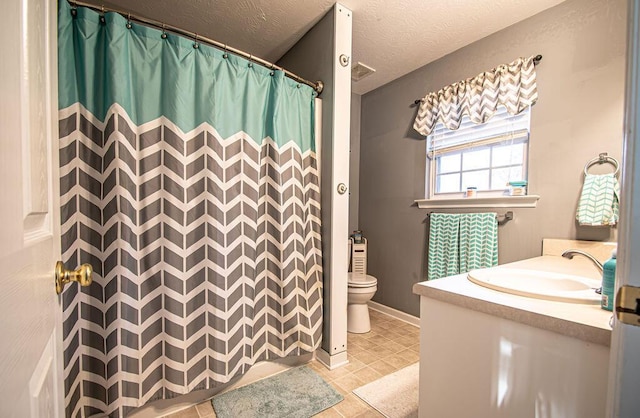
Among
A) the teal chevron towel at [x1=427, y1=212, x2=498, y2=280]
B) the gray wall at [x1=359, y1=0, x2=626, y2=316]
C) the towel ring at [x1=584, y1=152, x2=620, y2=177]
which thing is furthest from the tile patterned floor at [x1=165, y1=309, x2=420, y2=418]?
the towel ring at [x1=584, y1=152, x2=620, y2=177]

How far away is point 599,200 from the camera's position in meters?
1.40

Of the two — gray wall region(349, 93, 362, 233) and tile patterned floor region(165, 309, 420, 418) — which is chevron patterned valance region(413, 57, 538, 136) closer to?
gray wall region(349, 93, 362, 233)

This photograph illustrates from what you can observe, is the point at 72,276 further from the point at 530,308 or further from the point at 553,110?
the point at 553,110

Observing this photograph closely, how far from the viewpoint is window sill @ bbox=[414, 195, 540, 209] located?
67.7 inches

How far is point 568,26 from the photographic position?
1.57 m

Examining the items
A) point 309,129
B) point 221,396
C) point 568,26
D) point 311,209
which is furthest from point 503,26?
point 221,396

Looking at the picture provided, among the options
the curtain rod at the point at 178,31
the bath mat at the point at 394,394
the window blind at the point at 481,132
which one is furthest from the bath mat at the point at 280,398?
the window blind at the point at 481,132

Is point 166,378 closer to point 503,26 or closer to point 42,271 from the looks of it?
point 42,271

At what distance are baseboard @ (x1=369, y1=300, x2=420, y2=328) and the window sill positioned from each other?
1.07 meters

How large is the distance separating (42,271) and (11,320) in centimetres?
19

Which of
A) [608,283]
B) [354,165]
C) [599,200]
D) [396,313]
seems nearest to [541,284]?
[608,283]

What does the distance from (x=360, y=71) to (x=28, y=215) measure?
2.59 meters

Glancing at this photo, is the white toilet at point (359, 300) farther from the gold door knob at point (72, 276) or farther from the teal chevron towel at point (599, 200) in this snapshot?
the gold door knob at point (72, 276)

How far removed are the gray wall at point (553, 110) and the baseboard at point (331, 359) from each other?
965 mm
